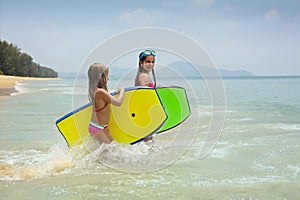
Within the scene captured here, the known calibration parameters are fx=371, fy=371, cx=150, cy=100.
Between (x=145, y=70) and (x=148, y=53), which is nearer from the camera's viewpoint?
(x=148, y=53)

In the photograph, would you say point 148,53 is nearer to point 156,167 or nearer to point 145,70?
point 145,70

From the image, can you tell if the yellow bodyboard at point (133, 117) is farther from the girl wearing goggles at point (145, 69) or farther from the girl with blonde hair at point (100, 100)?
the girl wearing goggles at point (145, 69)

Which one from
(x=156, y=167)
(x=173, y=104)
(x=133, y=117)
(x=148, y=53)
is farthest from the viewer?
(x=173, y=104)

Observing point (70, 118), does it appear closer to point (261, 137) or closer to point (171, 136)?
point (171, 136)

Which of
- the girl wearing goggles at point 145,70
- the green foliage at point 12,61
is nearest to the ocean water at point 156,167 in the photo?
the girl wearing goggles at point 145,70

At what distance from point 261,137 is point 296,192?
8.77 feet

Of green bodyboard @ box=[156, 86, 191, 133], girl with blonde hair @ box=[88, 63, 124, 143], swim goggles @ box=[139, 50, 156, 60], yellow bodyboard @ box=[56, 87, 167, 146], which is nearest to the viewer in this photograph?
girl with blonde hair @ box=[88, 63, 124, 143]

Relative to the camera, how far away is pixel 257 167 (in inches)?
158

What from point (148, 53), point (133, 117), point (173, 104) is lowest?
point (133, 117)

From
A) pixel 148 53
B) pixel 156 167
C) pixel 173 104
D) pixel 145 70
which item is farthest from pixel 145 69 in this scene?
pixel 156 167

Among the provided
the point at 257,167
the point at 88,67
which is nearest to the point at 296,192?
the point at 257,167

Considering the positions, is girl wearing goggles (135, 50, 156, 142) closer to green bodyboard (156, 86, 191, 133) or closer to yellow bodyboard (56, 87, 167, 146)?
green bodyboard (156, 86, 191, 133)

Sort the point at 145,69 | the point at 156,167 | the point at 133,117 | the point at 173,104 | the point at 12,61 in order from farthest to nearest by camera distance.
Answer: the point at 12,61 < the point at 173,104 < the point at 145,69 < the point at 133,117 < the point at 156,167

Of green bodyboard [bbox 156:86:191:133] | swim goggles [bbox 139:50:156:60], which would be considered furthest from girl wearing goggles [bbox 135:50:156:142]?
green bodyboard [bbox 156:86:191:133]
